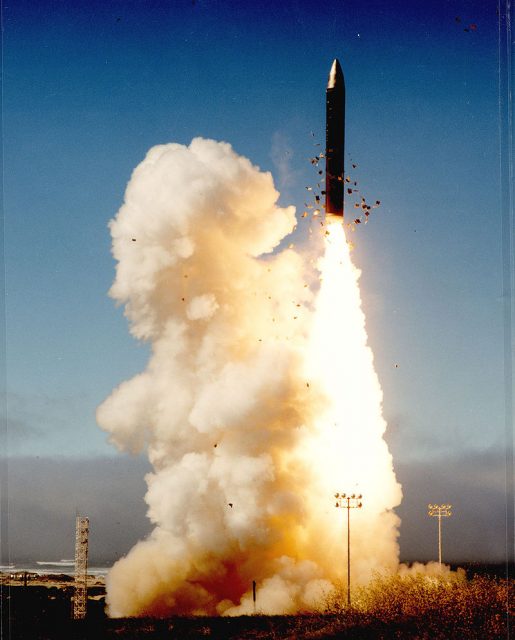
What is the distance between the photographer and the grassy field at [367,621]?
147ft

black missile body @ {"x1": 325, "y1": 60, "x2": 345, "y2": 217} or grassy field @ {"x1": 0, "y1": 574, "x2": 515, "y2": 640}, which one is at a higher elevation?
black missile body @ {"x1": 325, "y1": 60, "x2": 345, "y2": 217}

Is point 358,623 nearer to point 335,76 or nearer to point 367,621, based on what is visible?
point 367,621

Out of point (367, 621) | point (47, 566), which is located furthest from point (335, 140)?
point (47, 566)

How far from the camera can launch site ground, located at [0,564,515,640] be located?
4472 cm

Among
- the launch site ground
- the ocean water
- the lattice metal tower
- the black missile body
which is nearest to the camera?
the launch site ground

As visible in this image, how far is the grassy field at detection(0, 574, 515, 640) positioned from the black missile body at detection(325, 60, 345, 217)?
19880mm

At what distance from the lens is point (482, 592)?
49.5m

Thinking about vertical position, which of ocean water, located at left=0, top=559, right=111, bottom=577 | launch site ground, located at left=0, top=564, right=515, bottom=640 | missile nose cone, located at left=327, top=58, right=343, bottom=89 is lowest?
ocean water, located at left=0, top=559, right=111, bottom=577

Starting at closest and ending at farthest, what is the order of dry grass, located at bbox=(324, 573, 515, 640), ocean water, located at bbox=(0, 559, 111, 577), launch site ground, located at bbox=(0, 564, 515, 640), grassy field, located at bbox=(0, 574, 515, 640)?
launch site ground, located at bbox=(0, 564, 515, 640) < grassy field, located at bbox=(0, 574, 515, 640) < dry grass, located at bbox=(324, 573, 515, 640) < ocean water, located at bbox=(0, 559, 111, 577)

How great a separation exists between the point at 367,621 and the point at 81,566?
71.4 ft

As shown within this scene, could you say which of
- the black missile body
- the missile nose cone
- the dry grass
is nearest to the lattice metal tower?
the dry grass

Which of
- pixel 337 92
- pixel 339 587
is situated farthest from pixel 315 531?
pixel 337 92

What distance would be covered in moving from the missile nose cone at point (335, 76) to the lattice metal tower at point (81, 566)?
28.9 metres

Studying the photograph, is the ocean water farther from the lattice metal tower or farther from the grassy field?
the grassy field
